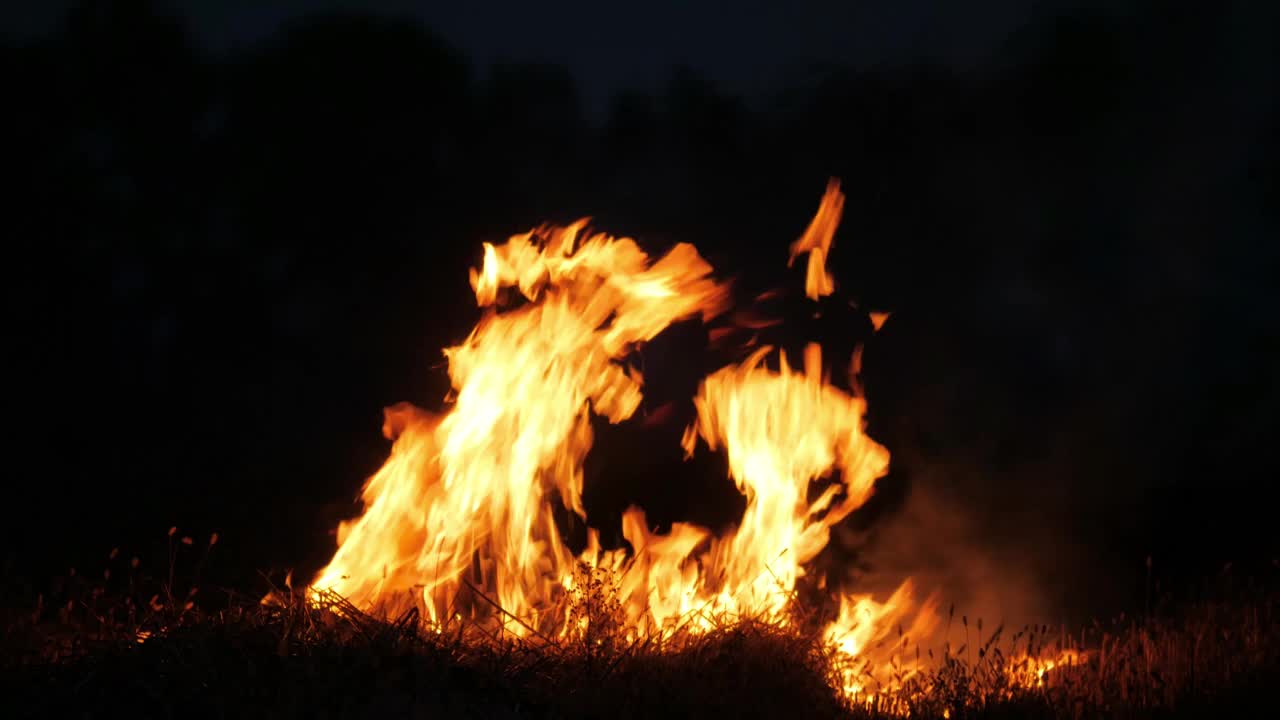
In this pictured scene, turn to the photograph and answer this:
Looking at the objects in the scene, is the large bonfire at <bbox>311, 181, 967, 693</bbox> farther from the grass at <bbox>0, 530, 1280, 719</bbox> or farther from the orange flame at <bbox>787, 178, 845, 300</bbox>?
the orange flame at <bbox>787, 178, 845, 300</bbox>

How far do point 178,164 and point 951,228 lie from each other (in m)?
7.38

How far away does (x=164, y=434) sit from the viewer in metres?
10.5

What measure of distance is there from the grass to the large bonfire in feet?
1.40

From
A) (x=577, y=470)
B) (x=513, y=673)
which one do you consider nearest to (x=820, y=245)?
(x=577, y=470)

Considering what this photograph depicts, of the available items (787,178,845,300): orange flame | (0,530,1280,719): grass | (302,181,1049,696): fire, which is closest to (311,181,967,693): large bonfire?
(302,181,1049,696): fire

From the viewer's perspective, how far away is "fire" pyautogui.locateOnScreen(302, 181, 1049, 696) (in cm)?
630

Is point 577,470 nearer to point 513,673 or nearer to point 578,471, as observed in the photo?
point 578,471

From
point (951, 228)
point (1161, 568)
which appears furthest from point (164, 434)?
point (1161, 568)

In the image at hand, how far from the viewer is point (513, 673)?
197 inches

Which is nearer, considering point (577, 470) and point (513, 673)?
point (513, 673)

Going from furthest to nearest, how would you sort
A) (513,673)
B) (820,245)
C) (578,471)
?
(820,245)
(578,471)
(513,673)

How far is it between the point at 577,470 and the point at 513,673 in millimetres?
2160

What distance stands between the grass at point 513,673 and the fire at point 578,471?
0.37m

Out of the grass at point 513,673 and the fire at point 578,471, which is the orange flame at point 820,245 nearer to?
the fire at point 578,471
